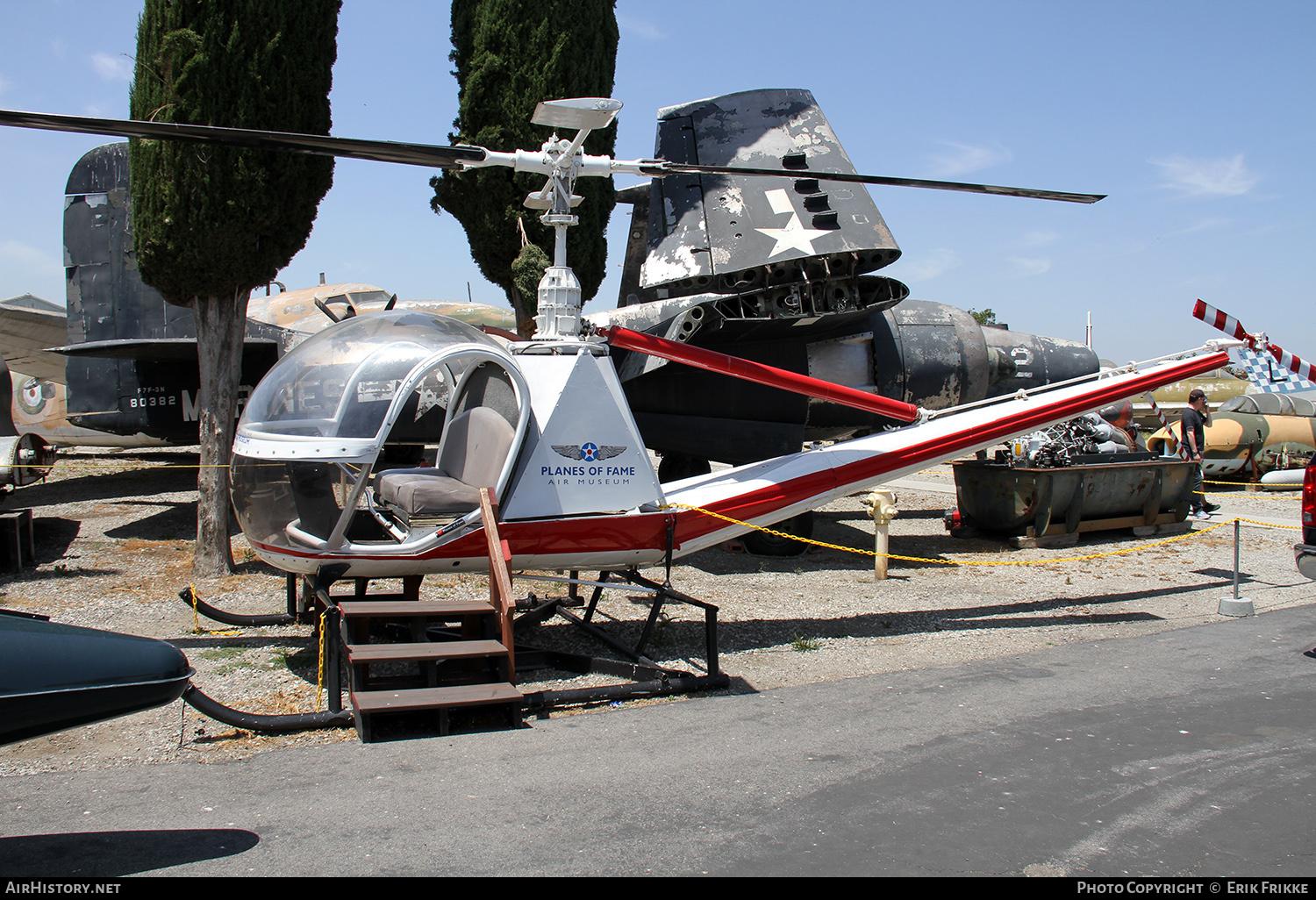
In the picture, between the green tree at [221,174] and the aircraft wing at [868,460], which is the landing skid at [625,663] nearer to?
the aircraft wing at [868,460]

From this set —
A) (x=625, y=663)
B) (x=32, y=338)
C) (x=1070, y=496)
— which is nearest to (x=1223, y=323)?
(x=1070, y=496)

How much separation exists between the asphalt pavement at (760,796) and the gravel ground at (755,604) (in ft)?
1.90

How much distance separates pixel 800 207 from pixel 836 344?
1614 mm

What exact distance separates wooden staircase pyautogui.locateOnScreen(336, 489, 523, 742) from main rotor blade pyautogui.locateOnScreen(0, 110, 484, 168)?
2.02 meters

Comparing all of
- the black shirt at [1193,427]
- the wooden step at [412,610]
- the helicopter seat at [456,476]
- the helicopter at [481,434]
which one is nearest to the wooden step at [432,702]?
the wooden step at [412,610]

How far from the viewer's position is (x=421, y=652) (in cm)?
474

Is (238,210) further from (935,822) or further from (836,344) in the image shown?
(935,822)

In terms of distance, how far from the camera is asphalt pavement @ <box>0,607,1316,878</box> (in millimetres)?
3234

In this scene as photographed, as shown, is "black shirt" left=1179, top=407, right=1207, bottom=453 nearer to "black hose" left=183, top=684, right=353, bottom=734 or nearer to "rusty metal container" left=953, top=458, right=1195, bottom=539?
"rusty metal container" left=953, top=458, right=1195, bottom=539

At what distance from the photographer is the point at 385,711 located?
444 centimetres

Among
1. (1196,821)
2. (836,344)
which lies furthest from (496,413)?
(836,344)

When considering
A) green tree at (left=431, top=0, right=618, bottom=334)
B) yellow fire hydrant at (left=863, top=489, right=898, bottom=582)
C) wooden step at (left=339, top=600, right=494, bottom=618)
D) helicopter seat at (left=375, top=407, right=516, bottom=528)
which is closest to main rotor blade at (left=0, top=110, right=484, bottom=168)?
helicopter seat at (left=375, top=407, right=516, bottom=528)

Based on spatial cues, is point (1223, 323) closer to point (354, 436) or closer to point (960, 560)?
point (960, 560)

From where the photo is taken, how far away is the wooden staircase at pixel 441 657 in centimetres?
454
